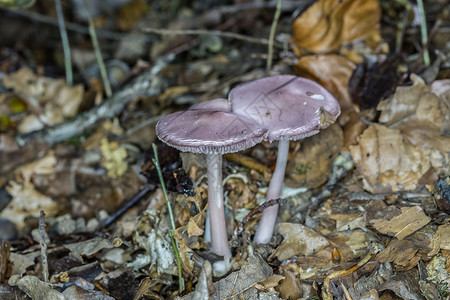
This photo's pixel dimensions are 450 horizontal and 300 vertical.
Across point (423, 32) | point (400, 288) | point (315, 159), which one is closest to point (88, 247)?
point (315, 159)

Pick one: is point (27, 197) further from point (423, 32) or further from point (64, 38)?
point (423, 32)

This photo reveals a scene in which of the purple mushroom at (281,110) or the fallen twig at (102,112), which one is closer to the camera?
the purple mushroom at (281,110)

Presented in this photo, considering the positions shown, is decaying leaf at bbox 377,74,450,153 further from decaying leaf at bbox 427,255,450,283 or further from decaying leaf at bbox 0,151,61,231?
decaying leaf at bbox 0,151,61,231

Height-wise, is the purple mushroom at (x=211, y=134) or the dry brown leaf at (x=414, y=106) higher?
the purple mushroom at (x=211, y=134)

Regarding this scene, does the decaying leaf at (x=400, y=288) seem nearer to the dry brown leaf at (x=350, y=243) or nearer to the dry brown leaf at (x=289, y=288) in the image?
the dry brown leaf at (x=350, y=243)

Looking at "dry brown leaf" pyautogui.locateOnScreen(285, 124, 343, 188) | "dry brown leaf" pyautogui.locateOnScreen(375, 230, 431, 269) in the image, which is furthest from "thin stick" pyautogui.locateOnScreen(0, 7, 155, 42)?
"dry brown leaf" pyautogui.locateOnScreen(375, 230, 431, 269)

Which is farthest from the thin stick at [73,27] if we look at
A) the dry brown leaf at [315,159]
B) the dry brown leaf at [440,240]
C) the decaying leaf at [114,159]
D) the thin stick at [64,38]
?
the dry brown leaf at [440,240]

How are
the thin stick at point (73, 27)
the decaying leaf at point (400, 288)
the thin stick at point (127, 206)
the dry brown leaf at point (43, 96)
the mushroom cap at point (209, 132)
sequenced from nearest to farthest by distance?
1. the mushroom cap at point (209, 132)
2. the decaying leaf at point (400, 288)
3. the thin stick at point (127, 206)
4. the dry brown leaf at point (43, 96)
5. the thin stick at point (73, 27)
